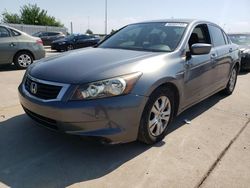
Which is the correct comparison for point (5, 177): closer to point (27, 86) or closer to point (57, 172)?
point (57, 172)

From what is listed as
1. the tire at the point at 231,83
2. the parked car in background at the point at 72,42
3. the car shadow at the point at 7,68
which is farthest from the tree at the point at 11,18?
the tire at the point at 231,83

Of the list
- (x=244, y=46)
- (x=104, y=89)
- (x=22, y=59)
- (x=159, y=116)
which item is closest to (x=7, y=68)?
(x=22, y=59)

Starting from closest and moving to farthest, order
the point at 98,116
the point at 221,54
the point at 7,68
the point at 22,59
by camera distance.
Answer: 1. the point at 98,116
2. the point at 221,54
3. the point at 22,59
4. the point at 7,68

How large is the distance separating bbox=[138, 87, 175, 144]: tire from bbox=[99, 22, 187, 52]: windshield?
0.71 meters

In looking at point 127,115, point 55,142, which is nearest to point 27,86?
point 55,142

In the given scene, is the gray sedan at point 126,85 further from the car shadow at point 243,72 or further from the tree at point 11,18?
the tree at point 11,18

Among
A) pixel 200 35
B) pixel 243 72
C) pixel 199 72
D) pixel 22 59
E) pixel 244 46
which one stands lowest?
pixel 243 72

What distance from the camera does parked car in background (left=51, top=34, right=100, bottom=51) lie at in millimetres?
18172

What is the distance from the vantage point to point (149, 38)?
418 centimetres

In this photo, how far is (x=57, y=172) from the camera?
112 inches

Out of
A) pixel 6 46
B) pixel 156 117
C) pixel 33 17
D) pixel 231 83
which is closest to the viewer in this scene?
pixel 156 117

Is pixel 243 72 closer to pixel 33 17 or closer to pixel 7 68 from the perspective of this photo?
pixel 7 68

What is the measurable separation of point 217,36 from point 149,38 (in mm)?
1718

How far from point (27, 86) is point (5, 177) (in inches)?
45.0
